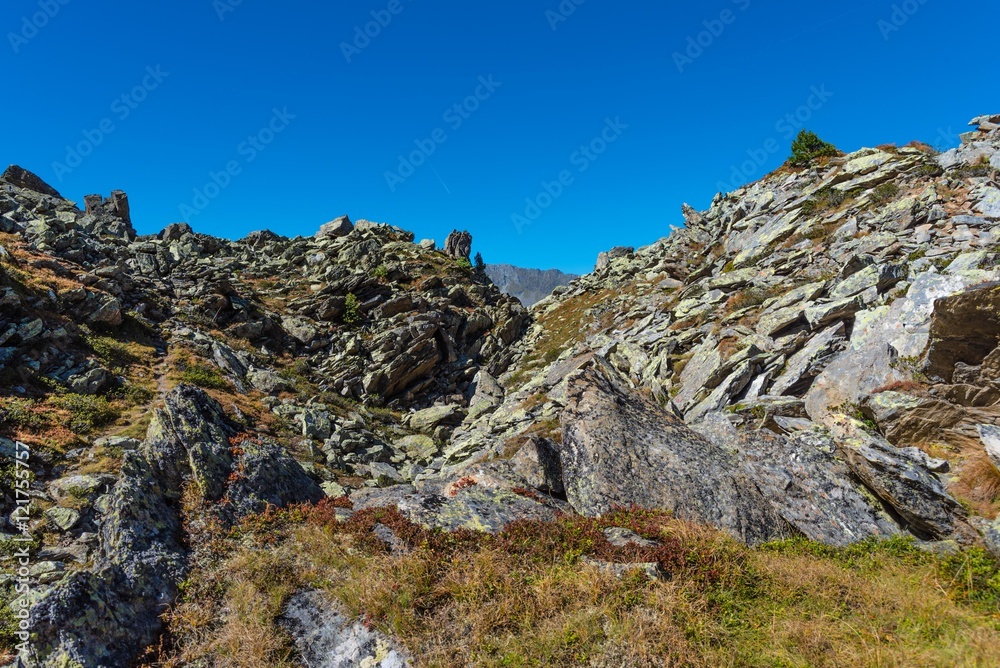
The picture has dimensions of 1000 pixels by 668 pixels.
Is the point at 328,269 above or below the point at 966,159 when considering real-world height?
above

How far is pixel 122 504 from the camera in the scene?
955cm

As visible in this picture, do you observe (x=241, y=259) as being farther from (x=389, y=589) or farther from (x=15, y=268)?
(x=389, y=589)

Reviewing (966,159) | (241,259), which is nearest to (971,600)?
(966,159)

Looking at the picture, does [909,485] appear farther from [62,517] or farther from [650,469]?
[62,517]

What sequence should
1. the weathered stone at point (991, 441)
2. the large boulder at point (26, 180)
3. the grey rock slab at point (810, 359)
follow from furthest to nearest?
the large boulder at point (26, 180)
the grey rock slab at point (810, 359)
the weathered stone at point (991, 441)

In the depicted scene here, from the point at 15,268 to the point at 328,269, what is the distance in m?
27.0

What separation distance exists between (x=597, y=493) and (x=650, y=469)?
1.73 metres

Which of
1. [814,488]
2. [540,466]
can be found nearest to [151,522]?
[540,466]

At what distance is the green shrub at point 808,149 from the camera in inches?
1753

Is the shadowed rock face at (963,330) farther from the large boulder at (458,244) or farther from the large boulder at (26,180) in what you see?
the large boulder at (26,180)

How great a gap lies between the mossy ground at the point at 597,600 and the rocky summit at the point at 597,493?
0.05 metres

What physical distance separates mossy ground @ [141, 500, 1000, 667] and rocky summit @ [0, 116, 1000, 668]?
5 cm

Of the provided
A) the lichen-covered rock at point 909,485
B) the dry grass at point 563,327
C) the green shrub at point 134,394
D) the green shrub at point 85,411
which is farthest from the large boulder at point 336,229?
the lichen-covered rock at point 909,485

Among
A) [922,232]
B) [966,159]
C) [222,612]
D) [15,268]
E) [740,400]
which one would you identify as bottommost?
[740,400]
